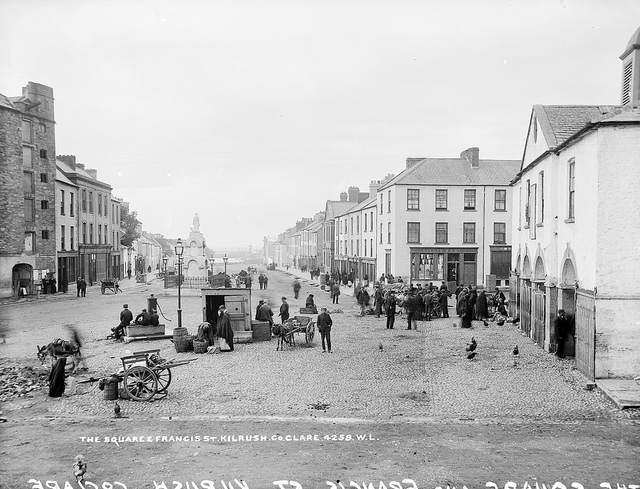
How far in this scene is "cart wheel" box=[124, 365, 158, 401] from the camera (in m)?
12.1

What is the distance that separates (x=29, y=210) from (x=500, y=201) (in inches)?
1466

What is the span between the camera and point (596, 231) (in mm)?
13391

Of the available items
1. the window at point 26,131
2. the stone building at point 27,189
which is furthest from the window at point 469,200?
the window at point 26,131

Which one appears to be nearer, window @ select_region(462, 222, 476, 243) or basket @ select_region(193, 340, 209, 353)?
basket @ select_region(193, 340, 209, 353)

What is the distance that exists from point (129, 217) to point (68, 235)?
3101cm

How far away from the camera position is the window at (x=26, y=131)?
39.7 m

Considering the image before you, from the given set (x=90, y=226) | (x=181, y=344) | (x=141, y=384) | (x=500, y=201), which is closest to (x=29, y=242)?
(x=90, y=226)

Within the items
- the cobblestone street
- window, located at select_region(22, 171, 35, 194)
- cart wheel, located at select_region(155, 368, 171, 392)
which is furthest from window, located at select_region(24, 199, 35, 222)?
cart wheel, located at select_region(155, 368, 171, 392)

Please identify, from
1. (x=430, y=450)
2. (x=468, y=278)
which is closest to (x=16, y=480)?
(x=430, y=450)

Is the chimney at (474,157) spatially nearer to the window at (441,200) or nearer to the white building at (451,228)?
the white building at (451,228)

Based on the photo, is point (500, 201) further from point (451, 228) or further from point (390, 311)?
point (390, 311)

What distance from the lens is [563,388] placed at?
13.1m

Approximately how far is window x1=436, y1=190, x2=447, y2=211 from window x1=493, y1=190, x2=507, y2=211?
13.7 feet

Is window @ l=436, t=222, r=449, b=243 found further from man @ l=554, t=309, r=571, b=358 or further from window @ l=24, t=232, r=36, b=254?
window @ l=24, t=232, r=36, b=254
